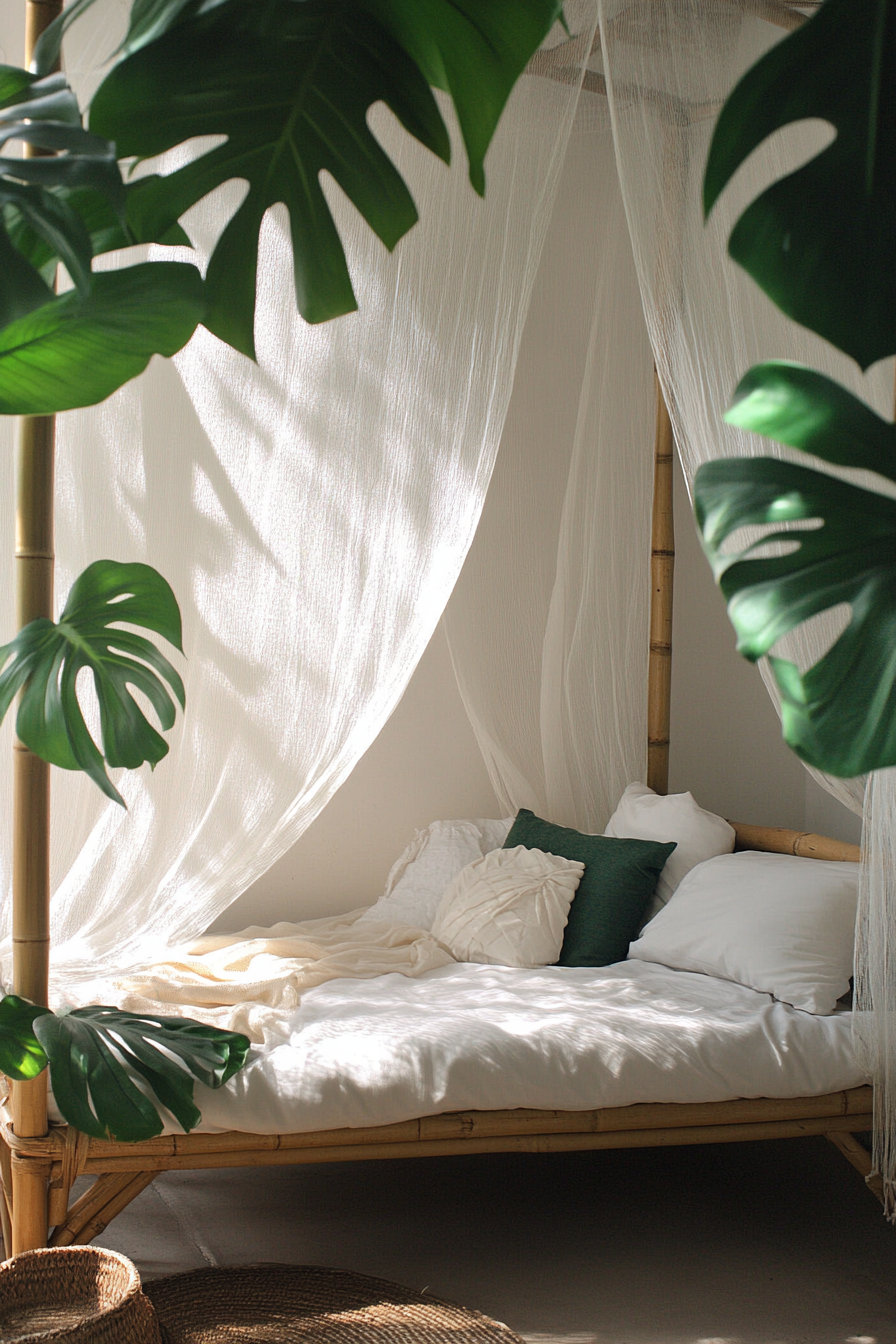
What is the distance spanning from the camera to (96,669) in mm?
1856

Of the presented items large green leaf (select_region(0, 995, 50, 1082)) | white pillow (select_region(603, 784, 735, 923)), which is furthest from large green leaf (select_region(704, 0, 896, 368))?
white pillow (select_region(603, 784, 735, 923))

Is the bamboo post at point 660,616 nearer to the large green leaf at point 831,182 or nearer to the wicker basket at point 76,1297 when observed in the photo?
the wicker basket at point 76,1297

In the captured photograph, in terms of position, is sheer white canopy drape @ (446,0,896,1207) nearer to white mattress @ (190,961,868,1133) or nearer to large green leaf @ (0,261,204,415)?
white mattress @ (190,961,868,1133)

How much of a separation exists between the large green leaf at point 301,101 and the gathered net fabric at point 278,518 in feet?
3.80

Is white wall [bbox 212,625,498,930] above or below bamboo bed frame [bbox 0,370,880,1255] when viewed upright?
above

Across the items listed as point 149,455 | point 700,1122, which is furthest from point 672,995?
point 149,455

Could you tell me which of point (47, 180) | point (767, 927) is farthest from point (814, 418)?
point (767, 927)

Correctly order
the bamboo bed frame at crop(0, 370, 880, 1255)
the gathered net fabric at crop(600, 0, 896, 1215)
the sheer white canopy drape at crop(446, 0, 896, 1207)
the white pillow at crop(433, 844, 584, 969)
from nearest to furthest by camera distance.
A: the bamboo bed frame at crop(0, 370, 880, 1255) → the gathered net fabric at crop(600, 0, 896, 1215) → the white pillow at crop(433, 844, 584, 969) → the sheer white canopy drape at crop(446, 0, 896, 1207)

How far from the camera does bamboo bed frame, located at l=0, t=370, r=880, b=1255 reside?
203 centimetres

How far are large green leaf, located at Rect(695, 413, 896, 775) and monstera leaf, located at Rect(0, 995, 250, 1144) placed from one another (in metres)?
1.44

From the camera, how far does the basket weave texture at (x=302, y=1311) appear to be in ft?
6.41

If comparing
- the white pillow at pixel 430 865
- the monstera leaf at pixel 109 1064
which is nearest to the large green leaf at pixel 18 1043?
the monstera leaf at pixel 109 1064

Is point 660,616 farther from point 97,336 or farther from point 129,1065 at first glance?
point 97,336

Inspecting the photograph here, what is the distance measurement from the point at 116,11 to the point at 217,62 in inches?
54.3
